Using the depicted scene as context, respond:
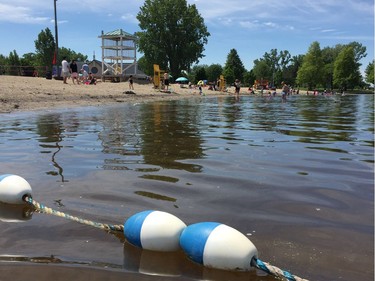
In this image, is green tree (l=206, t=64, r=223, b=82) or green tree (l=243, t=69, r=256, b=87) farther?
green tree (l=206, t=64, r=223, b=82)

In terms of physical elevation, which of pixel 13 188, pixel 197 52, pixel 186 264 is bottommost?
pixel 186 264

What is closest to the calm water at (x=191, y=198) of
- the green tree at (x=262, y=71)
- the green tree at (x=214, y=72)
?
the green tree at (x=214, y=72)

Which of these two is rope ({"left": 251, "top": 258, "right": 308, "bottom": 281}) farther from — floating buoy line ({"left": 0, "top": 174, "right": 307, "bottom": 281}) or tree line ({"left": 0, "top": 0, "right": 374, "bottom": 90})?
tree line ({"left": 0, "top": 0, "right": 374, "bottom": 90})

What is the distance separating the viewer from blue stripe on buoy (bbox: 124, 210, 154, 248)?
2.86 metres

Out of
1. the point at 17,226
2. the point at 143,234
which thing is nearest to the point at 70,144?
the point at 17,226

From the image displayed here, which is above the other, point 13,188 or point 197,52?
point 197,52

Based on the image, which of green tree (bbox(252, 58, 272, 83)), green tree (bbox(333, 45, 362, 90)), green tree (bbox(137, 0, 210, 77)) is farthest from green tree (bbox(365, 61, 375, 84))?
green tree (bbox(137, 0, 210, 77))

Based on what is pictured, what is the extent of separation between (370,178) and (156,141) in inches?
Answer: 164

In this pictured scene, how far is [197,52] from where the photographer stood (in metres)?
66.6

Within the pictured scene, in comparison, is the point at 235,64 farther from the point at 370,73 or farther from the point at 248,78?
the point at 370,73

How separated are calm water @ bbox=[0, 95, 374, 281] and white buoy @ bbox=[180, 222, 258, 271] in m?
0.07

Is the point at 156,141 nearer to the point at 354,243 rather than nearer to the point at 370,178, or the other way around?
the point at 370,178

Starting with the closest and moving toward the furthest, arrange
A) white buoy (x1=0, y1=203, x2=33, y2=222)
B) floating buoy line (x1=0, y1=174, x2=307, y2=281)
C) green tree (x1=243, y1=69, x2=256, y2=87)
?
floating buoy line (x1=0, y1=174, x2=307, y2=281) → white buoy (x1=0, y1=203, x2=33, y2=222) → green tree (x1=243, y1=69, x2=256, y2=87)

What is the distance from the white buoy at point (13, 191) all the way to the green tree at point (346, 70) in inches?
4137
